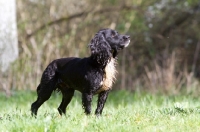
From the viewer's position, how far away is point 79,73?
794 centimetres

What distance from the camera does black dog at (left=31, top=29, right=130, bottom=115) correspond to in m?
7.78

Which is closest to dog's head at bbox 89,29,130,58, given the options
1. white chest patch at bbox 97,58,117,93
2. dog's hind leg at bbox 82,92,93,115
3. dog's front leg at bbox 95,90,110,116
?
white chest patch at bbox 97,58,117,93

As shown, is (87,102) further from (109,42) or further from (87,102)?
(109,42)

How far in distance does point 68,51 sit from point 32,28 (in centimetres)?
158

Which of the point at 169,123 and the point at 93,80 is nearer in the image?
the point at 169,123

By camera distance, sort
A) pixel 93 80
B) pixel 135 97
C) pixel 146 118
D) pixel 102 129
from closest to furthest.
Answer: pixel 102 129, pixel 146 118, pixel 93 80, pixel 135 97

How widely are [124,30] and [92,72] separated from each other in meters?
9.30

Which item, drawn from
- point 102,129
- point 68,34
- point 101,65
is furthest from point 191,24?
point 102,129

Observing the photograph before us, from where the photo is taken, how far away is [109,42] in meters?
8.09

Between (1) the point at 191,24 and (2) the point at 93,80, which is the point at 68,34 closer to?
(1) the point at 191,24

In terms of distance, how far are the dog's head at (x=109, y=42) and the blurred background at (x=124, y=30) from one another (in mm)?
7253

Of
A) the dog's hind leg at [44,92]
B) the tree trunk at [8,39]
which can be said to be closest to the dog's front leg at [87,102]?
the dog's hind leg at [44,92]

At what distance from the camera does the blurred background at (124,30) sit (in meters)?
16.0

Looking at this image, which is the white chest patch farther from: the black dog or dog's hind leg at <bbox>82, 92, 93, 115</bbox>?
dog's hind leg at <bbox>82, 92, 93, 115</bbox>
